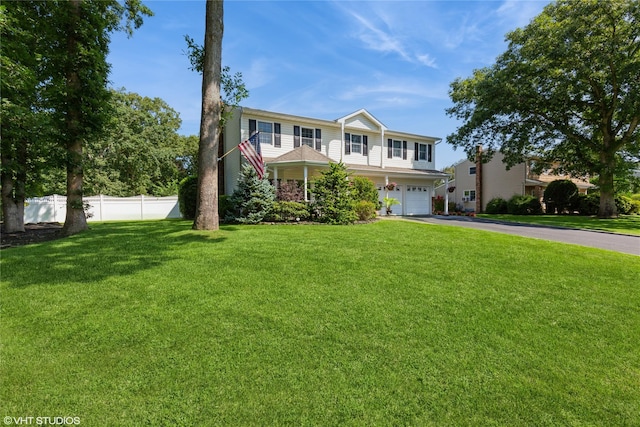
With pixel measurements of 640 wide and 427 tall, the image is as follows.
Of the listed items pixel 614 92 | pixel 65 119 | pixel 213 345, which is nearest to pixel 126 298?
pixel 213 345

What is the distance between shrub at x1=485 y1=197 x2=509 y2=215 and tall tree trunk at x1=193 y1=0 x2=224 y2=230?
25628 millimetres

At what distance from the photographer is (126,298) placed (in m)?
4.12

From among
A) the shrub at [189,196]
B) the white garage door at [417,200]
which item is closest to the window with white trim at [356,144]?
the white garage door at [417,200]

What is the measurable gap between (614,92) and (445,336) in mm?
22331

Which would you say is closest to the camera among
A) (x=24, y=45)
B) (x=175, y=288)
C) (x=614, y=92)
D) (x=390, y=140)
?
(x=175, y=288)

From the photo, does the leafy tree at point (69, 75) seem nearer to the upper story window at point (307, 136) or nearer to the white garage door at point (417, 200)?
the upper story window at point (307, 136)

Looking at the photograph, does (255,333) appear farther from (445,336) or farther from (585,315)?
(585,315)

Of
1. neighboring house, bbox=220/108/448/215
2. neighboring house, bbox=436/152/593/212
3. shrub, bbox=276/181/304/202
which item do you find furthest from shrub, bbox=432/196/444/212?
shrub, bbox=276/181/304/202

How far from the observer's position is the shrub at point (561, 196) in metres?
23.8

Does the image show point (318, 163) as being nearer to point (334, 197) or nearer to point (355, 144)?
point (334, 197)

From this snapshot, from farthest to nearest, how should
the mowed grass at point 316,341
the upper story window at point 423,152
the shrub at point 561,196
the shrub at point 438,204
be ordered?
the shrub at point 438,204, the shrub at point 561,196, the upper story window at point 423,152, the mowed grass at point 316,341

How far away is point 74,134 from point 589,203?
31.6 m

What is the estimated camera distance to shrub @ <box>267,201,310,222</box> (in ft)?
41.6

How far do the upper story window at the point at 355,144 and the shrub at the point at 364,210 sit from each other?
23.5 ft
